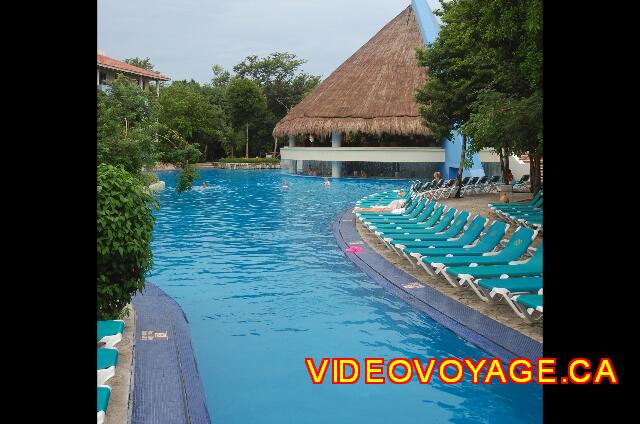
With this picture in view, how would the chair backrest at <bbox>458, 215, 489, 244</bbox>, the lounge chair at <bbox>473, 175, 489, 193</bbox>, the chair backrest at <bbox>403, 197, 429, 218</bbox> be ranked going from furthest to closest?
the lounge chair at <bbox>473, 175, 489, 193</bbox>
the chair backrest at <bbox>403, 197, 429, 218</bbox>
the chair backrest at <bbox>458, 215, 489, 244</bbox>

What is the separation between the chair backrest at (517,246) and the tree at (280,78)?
40747 millimetres

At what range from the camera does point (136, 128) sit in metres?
13.4

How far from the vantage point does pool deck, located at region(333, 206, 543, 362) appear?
5.66 meters

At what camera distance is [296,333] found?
661 centimetres

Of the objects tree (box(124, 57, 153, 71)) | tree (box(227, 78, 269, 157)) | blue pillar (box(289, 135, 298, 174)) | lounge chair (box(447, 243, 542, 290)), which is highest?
tree (box(124, 57, 153, 71))

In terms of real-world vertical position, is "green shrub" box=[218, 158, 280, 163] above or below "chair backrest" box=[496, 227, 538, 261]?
above

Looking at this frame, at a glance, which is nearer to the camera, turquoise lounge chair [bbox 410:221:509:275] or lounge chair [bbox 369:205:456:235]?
turquoise lounge chair [bbox 410:221:509:275]

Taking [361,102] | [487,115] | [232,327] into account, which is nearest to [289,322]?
[232,327]

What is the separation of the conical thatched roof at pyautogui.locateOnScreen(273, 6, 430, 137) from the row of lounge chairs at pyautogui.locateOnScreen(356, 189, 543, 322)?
65.9ft

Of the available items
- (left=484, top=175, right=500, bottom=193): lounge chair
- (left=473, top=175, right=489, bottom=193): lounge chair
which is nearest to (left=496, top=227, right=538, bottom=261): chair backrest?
(left=473, top=175, right=489, bottom=193): lounge chair

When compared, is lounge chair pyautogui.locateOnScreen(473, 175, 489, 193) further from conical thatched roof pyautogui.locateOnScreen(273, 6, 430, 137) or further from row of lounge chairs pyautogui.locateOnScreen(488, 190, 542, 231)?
conical thatched roof pyautogui.locateOnScreen(273, 6, 430, 137)
